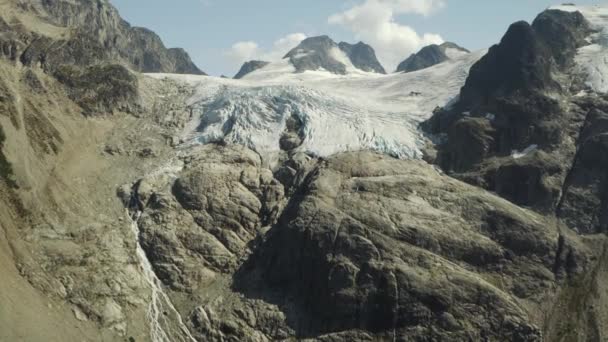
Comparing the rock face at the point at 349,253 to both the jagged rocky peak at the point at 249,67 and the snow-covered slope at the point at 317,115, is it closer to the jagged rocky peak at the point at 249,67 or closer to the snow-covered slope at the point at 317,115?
the snow-covered slope at the point at 317,115

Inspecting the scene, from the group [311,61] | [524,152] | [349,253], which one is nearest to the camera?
[349,253]

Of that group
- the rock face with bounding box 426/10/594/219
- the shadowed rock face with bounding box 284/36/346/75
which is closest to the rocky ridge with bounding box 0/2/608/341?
the rock face with bounding box 426/10/594/219

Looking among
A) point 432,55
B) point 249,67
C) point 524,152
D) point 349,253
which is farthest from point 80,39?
point 249,67

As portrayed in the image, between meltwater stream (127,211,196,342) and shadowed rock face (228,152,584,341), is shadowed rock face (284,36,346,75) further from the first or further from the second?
meltwater stream (127,211,196,342)

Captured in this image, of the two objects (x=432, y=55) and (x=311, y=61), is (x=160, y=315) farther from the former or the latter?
(x=311, y=61)

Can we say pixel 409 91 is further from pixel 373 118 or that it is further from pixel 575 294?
pixel 575 294

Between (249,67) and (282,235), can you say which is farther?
(249,67)
